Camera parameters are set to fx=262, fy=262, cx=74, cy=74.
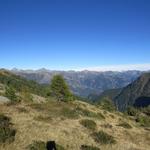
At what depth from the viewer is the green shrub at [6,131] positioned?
14273 millimetres

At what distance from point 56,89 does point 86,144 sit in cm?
7259

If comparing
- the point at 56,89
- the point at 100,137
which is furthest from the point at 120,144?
the point at 56,89

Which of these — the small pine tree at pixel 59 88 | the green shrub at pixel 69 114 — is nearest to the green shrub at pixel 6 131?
the green shrub at pixel 69 114

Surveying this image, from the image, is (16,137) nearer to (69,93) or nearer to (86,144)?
(86,144)

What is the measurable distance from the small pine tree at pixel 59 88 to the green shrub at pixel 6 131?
6884 cm

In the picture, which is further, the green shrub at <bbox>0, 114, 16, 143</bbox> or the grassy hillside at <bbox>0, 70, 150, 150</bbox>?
the grassy hillside at <bbox>0, 70, 150, 150</bbox>

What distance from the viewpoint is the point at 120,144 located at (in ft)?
54.1

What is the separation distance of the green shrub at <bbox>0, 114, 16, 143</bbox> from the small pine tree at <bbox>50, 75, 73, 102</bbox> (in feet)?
226

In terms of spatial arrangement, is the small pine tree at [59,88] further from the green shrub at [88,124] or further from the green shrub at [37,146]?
the green shrub at [37,146]

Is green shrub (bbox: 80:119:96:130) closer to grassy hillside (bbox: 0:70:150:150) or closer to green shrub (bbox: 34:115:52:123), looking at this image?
A: grassy hillside (bbox: 0:70:150:150)

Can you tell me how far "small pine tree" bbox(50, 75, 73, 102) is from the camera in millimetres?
87125

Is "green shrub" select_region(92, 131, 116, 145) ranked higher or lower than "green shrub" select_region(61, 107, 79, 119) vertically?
lower

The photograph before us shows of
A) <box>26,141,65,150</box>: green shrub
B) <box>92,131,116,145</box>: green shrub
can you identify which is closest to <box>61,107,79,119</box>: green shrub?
<box>92,131,116,145</box>: green shrub

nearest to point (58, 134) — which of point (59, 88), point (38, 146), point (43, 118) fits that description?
point (38, 146)
